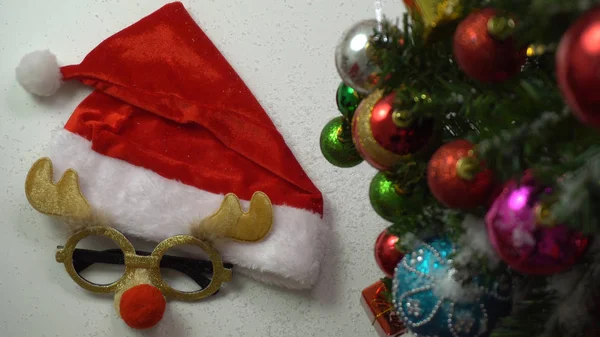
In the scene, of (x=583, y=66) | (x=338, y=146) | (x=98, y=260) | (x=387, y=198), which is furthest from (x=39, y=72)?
(x=583, y=66)

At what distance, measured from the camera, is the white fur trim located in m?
0.89

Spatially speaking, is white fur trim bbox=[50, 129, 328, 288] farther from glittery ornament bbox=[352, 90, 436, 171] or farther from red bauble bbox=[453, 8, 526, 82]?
red bauble bbox=[453, 8, 526, 82]

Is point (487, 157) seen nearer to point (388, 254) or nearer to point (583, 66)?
point (583, 66)

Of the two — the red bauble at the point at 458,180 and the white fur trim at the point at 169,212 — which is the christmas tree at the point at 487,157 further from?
the white fur trim at the point at 169,212

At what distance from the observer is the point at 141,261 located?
2.97 ft

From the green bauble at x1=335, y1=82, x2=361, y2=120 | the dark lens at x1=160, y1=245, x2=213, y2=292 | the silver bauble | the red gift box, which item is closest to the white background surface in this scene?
the dark lens at x1=160, y1=245, x2=213, y2=292

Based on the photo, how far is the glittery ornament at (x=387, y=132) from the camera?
51 cm

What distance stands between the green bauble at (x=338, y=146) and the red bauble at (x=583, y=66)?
0.42 meters

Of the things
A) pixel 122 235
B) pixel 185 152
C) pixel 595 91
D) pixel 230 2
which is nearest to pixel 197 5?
pixel 230 2

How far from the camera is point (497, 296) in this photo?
1.59 feet

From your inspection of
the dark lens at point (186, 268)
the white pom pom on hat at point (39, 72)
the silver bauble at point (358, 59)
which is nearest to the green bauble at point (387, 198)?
the silver bauble at point (358, 59)

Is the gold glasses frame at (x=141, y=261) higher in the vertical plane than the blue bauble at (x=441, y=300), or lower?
higher

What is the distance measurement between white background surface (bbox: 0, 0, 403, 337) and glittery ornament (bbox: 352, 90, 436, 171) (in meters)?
0.48

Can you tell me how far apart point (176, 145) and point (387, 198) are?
0.47 m
